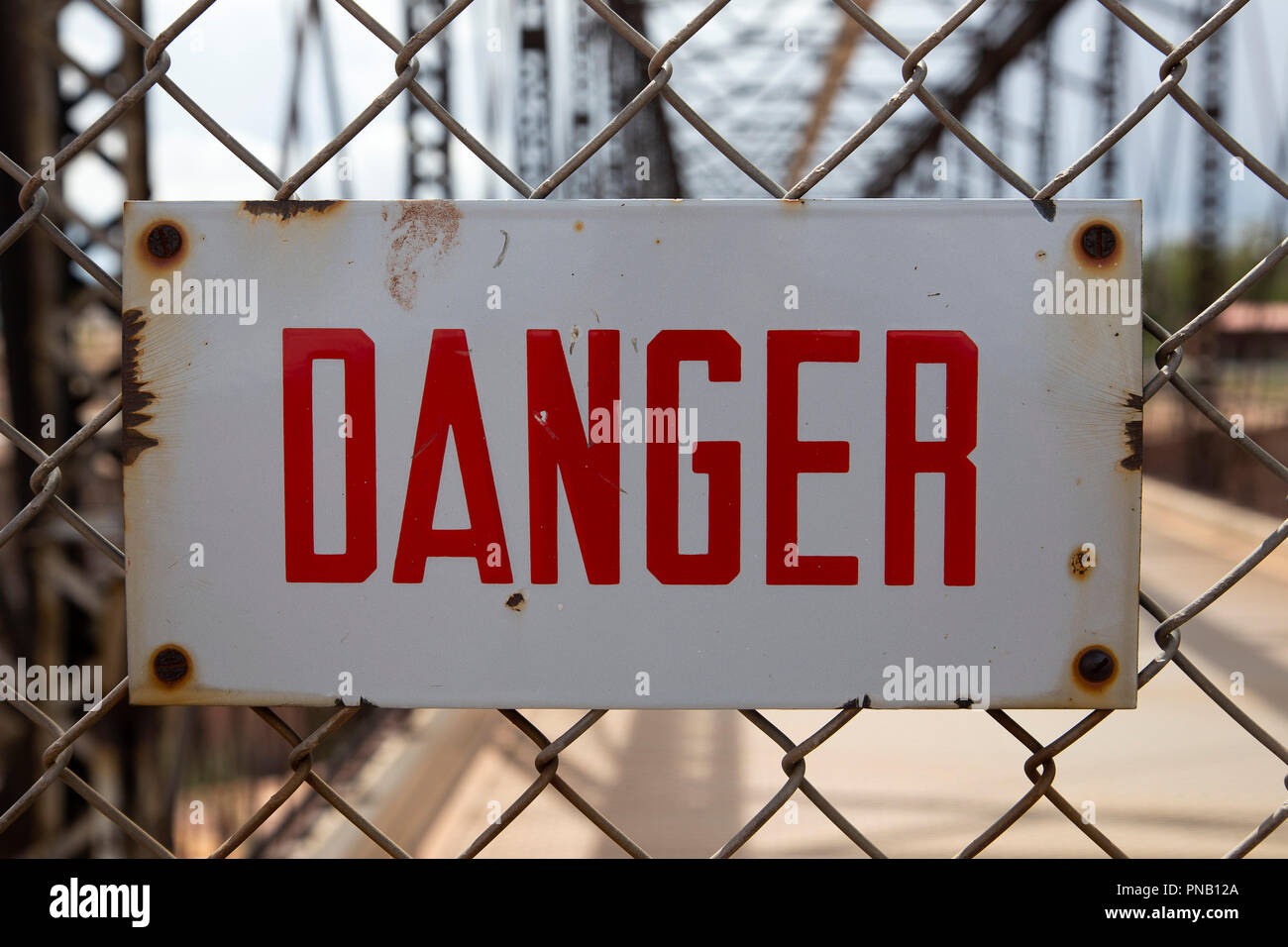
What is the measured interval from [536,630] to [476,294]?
321mm

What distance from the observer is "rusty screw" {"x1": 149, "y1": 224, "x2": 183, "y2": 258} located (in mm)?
908

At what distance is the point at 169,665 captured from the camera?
3.04 feet

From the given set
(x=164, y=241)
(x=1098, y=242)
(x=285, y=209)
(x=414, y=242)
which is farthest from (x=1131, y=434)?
(x=164, y=241)

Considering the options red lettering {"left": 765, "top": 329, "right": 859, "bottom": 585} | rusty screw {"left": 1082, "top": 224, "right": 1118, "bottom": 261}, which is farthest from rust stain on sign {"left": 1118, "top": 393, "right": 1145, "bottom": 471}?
red lettering {"left": 765, "top": 329, "right": 859, "bottom": 585}

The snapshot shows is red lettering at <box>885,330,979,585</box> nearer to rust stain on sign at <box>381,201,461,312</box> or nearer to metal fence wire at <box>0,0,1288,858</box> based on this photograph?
metal fence wire at <box>0,0,1288,858</box>

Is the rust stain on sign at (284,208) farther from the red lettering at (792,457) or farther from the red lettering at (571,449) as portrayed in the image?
the red lettering at (792,457)

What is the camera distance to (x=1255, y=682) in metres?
4.88

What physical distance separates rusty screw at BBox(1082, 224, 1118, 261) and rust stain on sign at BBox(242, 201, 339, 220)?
71 centimetres

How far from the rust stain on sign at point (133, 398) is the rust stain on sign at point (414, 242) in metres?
0.25

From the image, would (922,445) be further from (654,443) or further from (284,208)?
(284,208)

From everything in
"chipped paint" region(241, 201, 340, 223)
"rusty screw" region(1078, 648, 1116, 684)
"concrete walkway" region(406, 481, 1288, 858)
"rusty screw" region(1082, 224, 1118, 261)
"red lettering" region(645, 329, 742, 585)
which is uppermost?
"chipped paint" region(241, 201, 340, 223)

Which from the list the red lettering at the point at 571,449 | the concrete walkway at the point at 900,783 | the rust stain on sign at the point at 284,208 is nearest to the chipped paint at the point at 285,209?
the rust stain on sign at the point at 284,208
